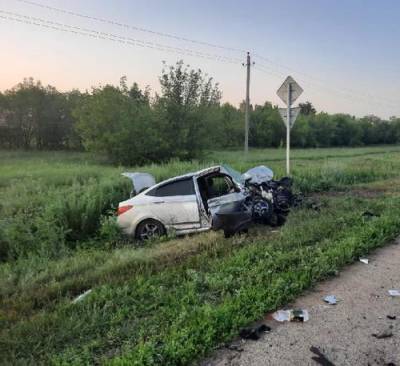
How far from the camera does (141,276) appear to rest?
481 cm

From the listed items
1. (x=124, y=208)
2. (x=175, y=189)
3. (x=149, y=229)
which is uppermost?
(x=175, y=189)

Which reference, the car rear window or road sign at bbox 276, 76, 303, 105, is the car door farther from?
road sign at bbox 276, 76, 303, 105

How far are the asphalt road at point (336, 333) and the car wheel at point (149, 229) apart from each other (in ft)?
13.5

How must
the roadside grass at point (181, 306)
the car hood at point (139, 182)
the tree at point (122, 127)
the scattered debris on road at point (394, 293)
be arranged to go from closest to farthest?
the roadside grass at point (181, 306)
the scattered debris on road at point (394, 293)
the car hood at point (139, 182)
the tree at point (122, 127)

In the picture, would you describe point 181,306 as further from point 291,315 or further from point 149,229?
point 149,229

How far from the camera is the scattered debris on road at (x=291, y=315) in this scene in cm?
352

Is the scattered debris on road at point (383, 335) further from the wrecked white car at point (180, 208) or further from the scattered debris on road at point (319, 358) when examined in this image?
the wrecked white car at point (180, 208)

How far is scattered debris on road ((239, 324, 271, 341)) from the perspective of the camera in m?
3.19

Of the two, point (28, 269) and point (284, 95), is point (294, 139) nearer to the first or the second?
point (284, 95)

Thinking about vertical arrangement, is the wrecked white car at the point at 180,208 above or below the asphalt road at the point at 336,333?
above

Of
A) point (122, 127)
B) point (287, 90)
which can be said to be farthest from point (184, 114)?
point (287, 90)

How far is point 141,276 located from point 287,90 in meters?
9.26

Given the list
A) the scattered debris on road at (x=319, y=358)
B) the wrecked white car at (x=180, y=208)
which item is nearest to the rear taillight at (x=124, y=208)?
the wrecked white car at (x=180, y=208)

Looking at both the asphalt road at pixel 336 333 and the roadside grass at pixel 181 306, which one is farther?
the roadside grass at pixel 181 306
